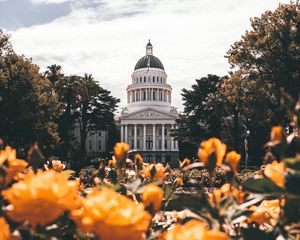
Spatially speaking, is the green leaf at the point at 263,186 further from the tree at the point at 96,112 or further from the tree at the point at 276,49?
the tree at the point at 96,112

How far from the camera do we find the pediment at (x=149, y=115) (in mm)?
78688

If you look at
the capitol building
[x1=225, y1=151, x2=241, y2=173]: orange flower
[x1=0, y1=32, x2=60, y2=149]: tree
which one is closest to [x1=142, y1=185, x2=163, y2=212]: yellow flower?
[x1=225, y1=151, x2=241, y2=173]: orange flower

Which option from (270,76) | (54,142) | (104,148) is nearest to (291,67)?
(270,76)

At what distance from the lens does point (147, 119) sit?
79438 millimetres

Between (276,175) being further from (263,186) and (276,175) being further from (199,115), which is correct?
(199,115)

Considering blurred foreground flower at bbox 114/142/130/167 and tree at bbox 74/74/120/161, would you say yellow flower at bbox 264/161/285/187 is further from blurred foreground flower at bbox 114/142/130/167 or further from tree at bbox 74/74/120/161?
tree at bbox 74/74/120/161

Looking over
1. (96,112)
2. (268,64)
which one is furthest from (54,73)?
(268,64)

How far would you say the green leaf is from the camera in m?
1.25

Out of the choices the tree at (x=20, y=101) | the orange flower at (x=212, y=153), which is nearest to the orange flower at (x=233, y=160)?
the orange flower at (x=212, y=153)

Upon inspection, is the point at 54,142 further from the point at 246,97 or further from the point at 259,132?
the point at 259,132

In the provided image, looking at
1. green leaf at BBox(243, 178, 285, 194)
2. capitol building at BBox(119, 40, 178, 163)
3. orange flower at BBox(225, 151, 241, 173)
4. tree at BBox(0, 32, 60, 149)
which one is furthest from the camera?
capitol building at BBox(119, 40, 178, 163)

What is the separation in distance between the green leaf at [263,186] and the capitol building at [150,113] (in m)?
73.4

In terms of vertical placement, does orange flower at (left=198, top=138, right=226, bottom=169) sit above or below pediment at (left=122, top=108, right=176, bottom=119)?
below

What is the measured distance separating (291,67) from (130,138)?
197 ft
